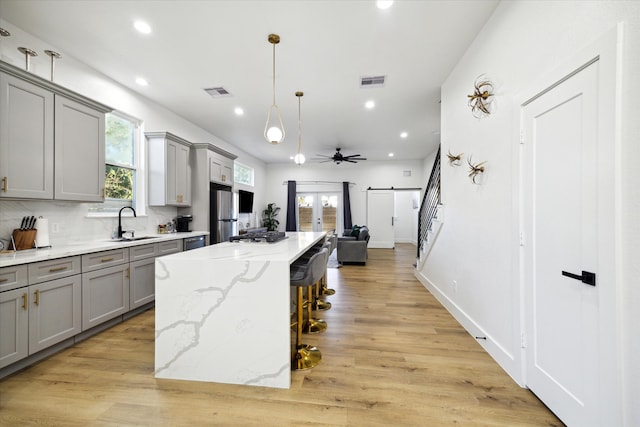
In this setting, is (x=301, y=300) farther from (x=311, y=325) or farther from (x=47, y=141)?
(x=47, y=141)

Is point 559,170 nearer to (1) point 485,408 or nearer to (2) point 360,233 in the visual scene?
(1) point 485,408

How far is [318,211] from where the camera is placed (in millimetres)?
9617

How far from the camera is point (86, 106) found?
2803 millimetres

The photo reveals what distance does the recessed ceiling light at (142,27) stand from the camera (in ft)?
8.25

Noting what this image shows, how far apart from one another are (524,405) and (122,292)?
3.73 m

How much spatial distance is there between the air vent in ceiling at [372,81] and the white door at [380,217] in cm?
576

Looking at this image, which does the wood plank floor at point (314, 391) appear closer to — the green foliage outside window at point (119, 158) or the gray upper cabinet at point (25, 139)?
the gray upper cabinet at point (25, 139)

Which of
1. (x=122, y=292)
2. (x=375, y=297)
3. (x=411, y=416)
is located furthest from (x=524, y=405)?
(x=122, y=292)

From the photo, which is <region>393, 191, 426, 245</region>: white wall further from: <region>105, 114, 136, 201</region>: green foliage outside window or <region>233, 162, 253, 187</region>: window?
<region>105, 114, 136, 201</region>: green foliage outside window

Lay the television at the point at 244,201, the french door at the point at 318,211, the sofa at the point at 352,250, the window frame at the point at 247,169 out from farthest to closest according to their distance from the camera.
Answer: the french door at the point at 318,211 → the window frame at the point at 247,169 → the television at the point at 244,201 → the sofa at the point at 352,250

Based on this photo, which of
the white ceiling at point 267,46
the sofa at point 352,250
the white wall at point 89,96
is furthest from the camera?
the sofa at point 352,250

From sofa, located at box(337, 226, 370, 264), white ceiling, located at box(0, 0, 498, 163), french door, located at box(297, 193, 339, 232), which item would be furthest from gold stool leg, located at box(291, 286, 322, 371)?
french door, located at box(297, 193, 339, 232)

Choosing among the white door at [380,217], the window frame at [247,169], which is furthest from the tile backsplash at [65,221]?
the white door at [380,217]

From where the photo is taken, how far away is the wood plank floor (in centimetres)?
159
